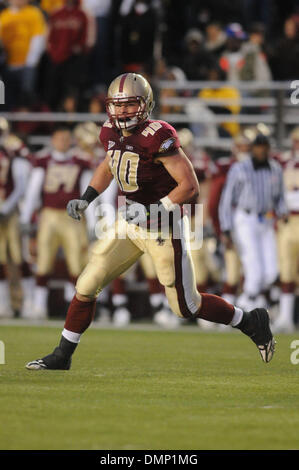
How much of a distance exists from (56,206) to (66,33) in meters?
3.52

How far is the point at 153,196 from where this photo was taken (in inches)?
290

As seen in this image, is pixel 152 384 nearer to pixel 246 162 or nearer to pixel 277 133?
pixel 246 162

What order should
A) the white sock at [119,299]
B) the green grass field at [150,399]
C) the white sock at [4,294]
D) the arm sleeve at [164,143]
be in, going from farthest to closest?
the white sock at [4,294], the white sock at [119,299], the arm sleeve at [164,143], the green grass field at [150,399]

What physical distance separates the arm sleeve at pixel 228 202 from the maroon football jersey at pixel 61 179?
1572 mm

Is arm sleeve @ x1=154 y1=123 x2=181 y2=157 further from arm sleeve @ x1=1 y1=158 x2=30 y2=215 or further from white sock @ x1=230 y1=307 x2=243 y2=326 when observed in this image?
arm sleeve @ x1=1 y1=158 x2=30 y2=215

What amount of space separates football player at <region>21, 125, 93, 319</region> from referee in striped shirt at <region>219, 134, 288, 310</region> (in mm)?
1577

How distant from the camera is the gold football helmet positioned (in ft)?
23.7

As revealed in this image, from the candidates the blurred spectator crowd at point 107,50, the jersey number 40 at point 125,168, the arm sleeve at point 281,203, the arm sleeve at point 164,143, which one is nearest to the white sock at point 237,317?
the jersey number 40 at point 125,168

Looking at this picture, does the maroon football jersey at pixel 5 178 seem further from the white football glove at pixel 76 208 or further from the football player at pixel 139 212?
the white football glove at pixel 76 208

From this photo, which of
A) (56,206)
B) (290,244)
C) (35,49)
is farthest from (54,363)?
(35,49)

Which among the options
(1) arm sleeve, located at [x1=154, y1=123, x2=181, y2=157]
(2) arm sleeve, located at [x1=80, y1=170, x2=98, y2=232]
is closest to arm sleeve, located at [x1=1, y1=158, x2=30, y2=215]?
(2) arm sleeve, located at [x1=80, y1=170, x2=98, y2=232]

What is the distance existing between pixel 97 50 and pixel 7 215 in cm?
366

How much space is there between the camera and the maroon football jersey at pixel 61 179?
12.6 m

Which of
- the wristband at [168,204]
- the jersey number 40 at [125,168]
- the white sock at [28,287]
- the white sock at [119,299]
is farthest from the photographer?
the white sock at [28,287]
